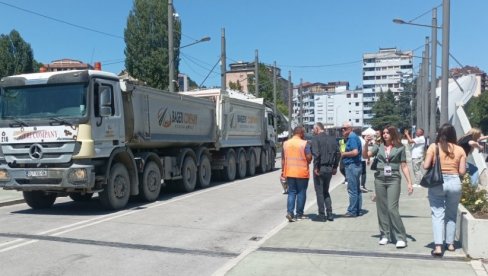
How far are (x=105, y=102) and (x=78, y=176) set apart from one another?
64.8 inches

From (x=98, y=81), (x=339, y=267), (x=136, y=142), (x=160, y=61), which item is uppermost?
(x=160, y=61)

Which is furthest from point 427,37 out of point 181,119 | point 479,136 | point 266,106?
point 479,136

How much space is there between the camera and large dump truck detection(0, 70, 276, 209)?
35.9 ft

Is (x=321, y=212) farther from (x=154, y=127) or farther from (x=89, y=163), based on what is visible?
(x=154, y=127)

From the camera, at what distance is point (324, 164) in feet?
32.5

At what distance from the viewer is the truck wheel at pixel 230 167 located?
19692mm

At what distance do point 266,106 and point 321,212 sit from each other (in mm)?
15623

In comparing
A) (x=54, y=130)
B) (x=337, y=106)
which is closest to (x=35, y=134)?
(x=54, y=130)

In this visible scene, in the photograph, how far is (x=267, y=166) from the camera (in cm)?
2503

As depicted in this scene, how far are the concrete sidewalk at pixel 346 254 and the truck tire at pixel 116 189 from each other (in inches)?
164

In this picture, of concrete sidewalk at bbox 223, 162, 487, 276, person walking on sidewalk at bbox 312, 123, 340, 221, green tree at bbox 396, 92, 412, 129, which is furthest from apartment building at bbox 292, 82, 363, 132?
concrete sidewalk at bbox 223, 162, 487, 276

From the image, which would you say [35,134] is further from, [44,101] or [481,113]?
[481,113]

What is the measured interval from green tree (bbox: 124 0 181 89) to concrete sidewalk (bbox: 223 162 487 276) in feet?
107

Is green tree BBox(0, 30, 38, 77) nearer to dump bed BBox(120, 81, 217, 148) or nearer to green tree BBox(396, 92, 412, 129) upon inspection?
dump bed BBox(120, 81, 217, 148)
